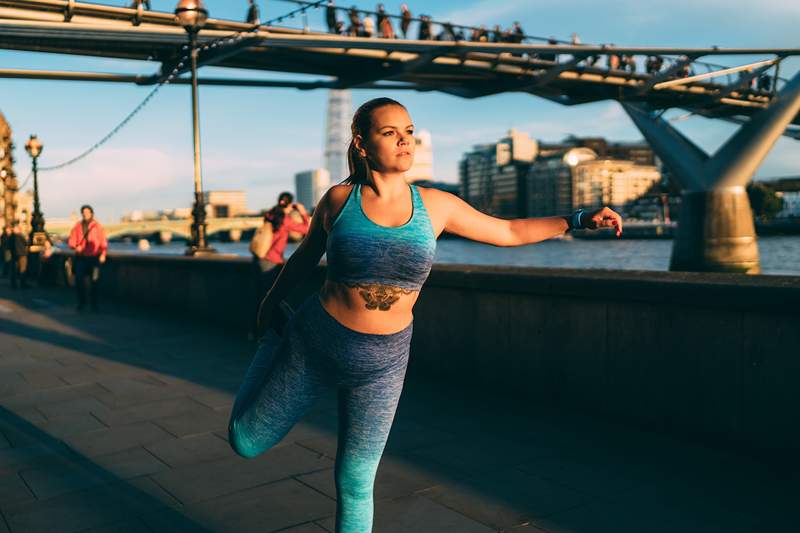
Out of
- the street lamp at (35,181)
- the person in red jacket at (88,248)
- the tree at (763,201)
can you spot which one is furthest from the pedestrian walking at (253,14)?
the tree at (763,201)

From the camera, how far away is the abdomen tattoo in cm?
211

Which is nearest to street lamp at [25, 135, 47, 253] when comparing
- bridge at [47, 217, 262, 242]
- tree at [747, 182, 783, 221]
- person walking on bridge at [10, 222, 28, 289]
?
person walking on bridge at [10, 222, 28, 289]

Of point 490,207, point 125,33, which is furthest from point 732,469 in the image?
point 490,207

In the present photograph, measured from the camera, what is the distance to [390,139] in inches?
82.0

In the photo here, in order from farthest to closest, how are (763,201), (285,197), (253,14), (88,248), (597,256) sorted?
1. (763,201)
2. (597,256)
3. (253,14)
4. (88,248)
5. (285,197)

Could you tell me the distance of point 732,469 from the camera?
3.82 meters

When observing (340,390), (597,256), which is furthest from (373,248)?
(597,256)

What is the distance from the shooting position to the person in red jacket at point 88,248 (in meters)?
11.6

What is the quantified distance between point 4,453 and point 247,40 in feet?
70.2

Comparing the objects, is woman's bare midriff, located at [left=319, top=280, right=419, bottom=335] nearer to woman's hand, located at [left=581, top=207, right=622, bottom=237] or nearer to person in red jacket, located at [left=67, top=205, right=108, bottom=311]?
woman's hand, located at [left=581, top=207, right=622, bottom=237]

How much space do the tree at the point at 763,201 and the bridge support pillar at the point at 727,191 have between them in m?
72.5

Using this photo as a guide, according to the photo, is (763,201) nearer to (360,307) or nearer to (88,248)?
(88,248)

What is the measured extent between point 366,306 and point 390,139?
1.46 ft

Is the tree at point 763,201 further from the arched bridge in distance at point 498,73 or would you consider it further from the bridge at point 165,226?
the arched bridge in distance at point 498,73
